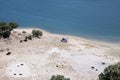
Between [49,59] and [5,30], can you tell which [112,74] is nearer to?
[49,59]

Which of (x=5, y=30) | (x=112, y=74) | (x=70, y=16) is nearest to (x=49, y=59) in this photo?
(x=112, y=74)

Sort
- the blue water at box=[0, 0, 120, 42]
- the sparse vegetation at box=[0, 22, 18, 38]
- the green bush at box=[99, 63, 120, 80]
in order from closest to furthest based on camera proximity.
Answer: the green bush at box=[99, 63, 120, 80] < the sparse vegetation at box=[0, 22, 18, 38] < the blue water at box=[0, 0, 120, 42]

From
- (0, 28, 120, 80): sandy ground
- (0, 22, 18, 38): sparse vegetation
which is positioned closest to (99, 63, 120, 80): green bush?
(0, 28, 120, 80): sandy ground

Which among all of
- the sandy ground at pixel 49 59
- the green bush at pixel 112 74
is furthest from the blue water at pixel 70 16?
the green bush at pixel 112 74

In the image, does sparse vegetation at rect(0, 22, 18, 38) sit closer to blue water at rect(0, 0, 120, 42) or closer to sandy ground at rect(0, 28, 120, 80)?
sandy ground at rect(0, 28, 120, 80)

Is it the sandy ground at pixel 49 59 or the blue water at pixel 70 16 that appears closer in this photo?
the sandy ground at pixel 49 59

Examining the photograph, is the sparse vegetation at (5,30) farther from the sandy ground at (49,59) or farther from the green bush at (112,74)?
the green bush at (112,74)

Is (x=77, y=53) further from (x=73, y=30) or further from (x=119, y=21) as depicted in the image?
(x=119, y=21)
